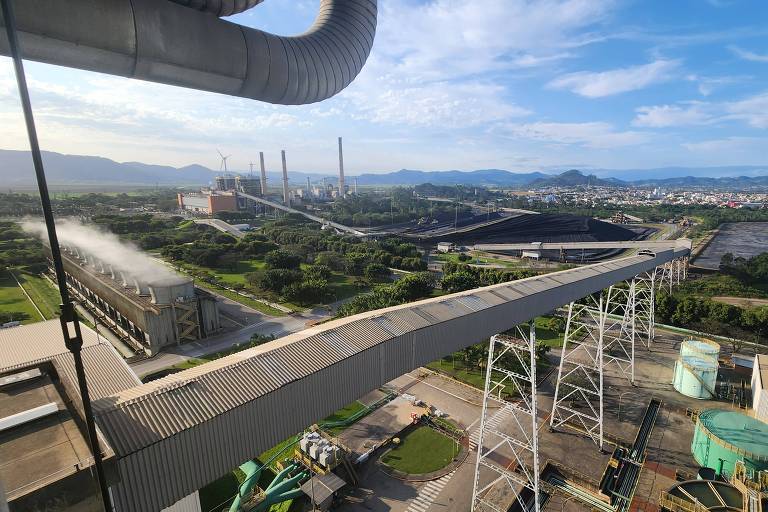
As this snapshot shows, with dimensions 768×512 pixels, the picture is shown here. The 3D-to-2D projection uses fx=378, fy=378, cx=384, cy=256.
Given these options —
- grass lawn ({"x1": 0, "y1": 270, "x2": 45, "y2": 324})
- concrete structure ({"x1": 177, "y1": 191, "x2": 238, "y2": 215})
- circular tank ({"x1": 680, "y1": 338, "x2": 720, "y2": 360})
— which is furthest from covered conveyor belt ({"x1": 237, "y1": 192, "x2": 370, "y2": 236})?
circular tank ({"x1": 680, "y1": 338, "x2": 720, "y2": 360})

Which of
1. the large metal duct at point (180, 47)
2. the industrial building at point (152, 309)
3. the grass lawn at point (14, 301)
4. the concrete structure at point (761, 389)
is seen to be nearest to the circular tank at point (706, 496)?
the concrete structure at point (761, 389)

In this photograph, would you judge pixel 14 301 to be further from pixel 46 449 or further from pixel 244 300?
pixel 46 449

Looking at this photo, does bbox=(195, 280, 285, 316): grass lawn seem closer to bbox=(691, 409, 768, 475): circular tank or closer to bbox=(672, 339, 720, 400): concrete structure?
bbox=(691, 409, 768, 475): circular tank

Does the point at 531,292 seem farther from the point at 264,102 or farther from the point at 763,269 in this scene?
the point at 763,269

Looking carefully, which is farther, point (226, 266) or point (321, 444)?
point (226, 266)

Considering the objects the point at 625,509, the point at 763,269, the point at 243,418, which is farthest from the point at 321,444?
the point at 763,269

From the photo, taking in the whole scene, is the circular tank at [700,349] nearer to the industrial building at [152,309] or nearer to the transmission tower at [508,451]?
the transmission tower at [508,451]
